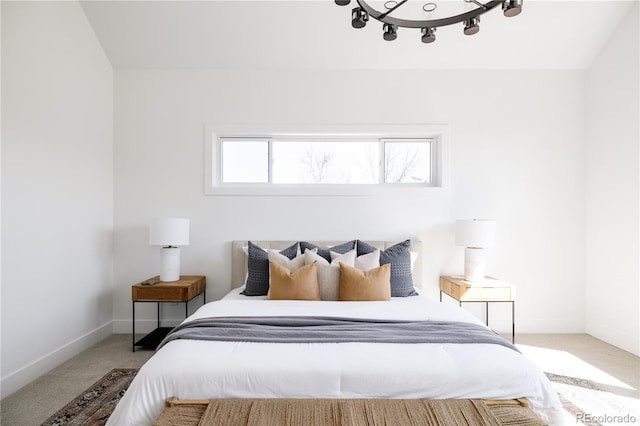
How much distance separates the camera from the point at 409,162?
3.85 meters

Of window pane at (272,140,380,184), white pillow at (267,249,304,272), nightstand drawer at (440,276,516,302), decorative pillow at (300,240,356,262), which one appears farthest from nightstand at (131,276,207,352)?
nightstand drawer at (440,276,516,302)

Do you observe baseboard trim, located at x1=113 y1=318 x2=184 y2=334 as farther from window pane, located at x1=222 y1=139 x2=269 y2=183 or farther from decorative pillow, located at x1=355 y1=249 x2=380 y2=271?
decorative pillow, located at x1=355 y1=249 x2=380 y2=271

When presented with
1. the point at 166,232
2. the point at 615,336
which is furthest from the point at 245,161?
the point at 615,336

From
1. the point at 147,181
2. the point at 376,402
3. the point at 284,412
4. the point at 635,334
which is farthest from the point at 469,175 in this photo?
the point at 147,181

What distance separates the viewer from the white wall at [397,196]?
3.67m

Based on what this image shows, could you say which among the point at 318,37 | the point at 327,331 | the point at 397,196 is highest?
the point at 318,37

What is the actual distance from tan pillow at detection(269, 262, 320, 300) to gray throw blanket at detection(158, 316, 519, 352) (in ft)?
1.82

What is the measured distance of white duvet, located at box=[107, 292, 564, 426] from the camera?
5.05 feet

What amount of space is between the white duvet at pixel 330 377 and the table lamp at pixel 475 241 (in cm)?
166

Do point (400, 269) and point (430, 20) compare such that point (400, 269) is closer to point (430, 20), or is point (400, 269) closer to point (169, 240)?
point (430, 20)

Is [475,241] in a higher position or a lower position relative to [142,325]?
higher

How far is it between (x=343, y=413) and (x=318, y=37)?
3258mm

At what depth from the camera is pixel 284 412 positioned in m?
1.40

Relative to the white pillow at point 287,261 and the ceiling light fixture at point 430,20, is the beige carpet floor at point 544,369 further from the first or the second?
the ceiling light fixture at point 430,20
